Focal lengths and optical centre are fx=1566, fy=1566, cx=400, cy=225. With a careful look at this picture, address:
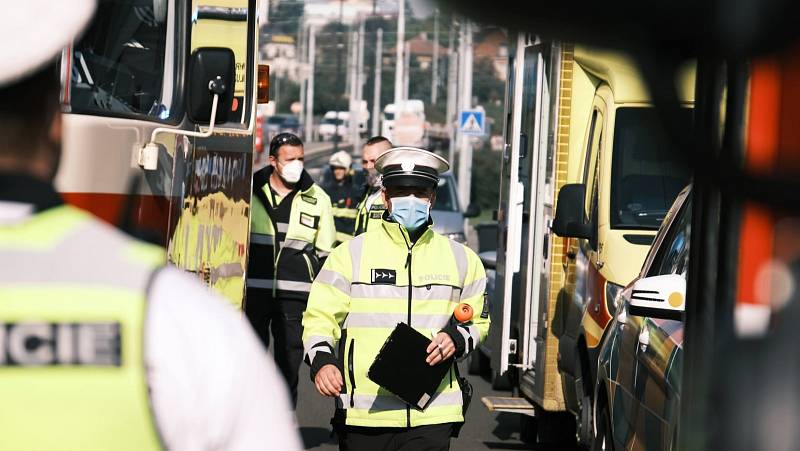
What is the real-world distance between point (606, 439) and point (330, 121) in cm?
7571

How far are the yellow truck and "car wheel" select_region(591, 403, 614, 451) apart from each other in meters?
1.31

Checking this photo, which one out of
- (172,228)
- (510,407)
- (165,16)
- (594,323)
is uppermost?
(165,16)

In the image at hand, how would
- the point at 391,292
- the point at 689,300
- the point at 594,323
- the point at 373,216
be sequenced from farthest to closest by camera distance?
the point at 373,216, the point at 594,323, the point at 391,292, the point at 689,300

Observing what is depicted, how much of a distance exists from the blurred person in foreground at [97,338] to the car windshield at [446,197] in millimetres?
19244

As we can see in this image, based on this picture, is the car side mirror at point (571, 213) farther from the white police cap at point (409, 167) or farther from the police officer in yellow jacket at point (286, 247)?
the white police cap at point (409, 167)

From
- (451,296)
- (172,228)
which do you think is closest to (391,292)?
(451,296)

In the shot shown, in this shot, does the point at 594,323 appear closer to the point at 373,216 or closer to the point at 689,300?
the point at 373,216

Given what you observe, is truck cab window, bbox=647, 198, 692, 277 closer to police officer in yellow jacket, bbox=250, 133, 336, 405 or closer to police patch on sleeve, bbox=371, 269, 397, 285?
police patch on sleeve, bbox=371, 269, 397, 285

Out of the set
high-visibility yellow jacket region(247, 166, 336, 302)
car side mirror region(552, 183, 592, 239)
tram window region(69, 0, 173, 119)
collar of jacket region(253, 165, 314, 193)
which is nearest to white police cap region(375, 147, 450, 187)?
tram window region(69, 0, 173, 119)

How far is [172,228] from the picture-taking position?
6129 mm

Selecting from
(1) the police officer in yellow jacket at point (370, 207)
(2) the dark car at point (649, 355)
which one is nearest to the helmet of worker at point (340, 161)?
(1) the police officer in yellow jacket at point (370, 207)

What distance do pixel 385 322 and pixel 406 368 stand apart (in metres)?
0.27

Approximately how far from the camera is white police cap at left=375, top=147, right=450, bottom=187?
627cm

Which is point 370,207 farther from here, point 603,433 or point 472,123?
point 472,123
